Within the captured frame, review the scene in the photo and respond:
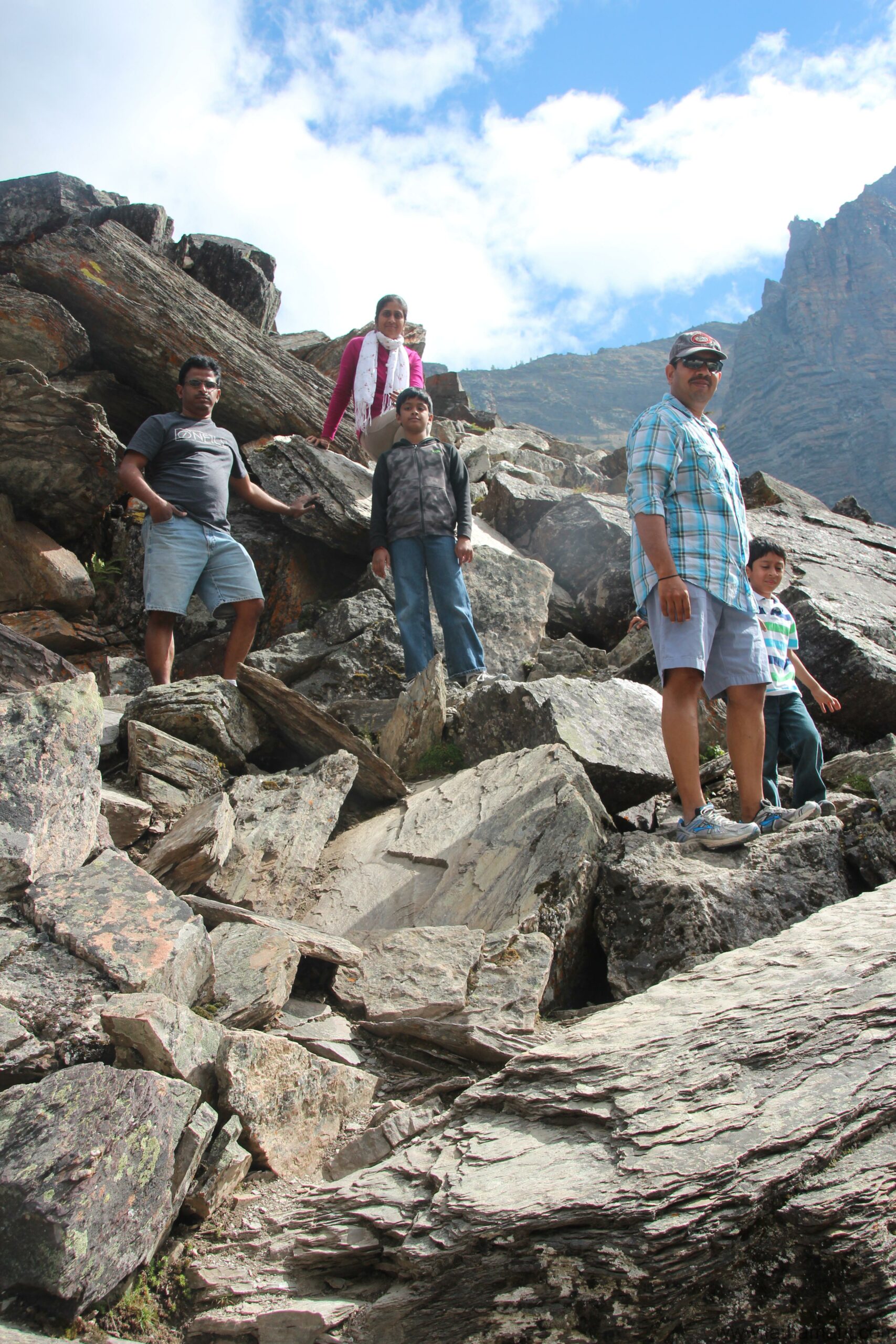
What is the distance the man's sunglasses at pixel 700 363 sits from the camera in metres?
5.03

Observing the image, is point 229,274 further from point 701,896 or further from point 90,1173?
point 90,1173

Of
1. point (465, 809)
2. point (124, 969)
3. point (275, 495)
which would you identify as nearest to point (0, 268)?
point (275, 495)

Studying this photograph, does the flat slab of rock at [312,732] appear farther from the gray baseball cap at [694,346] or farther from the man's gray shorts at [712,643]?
the gray baseball cap at [694,346]

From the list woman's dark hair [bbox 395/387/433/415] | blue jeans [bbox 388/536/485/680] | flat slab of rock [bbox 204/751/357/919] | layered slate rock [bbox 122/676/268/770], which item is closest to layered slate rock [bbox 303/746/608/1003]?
flat slab of rock [bbox 204/751/357/919]

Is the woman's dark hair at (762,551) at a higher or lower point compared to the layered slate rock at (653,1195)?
higher

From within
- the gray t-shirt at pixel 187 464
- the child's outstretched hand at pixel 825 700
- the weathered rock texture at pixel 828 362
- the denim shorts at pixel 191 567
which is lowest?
the child's outstretched hand at pixel 825 700

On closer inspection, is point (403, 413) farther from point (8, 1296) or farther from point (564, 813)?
point (8, 1296)

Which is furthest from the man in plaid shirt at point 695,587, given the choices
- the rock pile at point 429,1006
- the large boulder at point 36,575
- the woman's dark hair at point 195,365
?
the large boulder at point 36,575

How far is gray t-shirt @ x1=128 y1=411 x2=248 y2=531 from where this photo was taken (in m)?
7.22

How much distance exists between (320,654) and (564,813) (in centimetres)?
374

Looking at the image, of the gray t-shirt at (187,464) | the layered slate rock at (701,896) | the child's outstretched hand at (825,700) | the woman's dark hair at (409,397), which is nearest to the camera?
the layered slate rock at (701,896)

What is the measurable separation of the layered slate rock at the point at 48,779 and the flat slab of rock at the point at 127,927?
0.50ft

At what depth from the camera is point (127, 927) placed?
11.1 feet

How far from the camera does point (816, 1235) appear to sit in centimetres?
233
